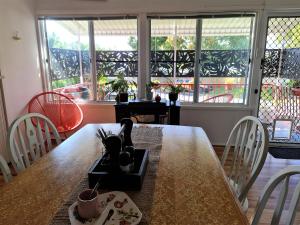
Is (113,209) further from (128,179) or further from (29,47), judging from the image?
(29,47)

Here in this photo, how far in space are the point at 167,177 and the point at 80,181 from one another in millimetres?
405

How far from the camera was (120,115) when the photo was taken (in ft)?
9.58

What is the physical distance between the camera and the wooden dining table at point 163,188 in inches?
31.6

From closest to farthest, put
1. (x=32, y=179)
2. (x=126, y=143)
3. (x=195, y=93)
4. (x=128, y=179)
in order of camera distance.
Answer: (x=128, y=179), (x=32, y=179), (x=126, y=143), (x=195, y=93)

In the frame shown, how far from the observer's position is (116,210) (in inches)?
32.5

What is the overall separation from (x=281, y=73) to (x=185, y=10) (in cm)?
161

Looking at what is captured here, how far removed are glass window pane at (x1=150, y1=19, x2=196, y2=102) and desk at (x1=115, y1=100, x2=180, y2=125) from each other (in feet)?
1.80

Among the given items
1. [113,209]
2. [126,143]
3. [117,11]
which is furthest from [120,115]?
[113,209]

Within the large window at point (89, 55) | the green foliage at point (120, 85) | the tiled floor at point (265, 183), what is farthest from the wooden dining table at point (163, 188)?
the large window at point (89, 55)

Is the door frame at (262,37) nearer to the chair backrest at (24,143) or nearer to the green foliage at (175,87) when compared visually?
the green foliage at (175,87)

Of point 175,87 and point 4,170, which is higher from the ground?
point 175,87

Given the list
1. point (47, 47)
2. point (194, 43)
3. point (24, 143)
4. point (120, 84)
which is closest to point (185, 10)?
point (194, 43)

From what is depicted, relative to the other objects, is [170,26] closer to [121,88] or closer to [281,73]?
[121,88]

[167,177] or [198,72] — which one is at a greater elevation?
[198,72]
